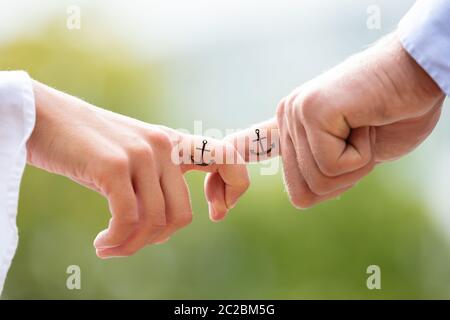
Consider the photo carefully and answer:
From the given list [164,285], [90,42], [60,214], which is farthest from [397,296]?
[90,42]

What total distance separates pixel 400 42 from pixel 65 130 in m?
0.50

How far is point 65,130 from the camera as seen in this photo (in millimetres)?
928

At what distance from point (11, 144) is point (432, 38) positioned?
1.92 ft

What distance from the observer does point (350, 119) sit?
107 cm

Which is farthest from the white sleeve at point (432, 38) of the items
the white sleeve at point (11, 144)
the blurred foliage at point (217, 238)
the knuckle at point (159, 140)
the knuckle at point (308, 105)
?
the blurred foliage at point (217, 238)

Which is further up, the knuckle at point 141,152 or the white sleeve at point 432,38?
the white sleeve at point 432,38

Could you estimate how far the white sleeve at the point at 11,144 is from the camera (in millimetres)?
799

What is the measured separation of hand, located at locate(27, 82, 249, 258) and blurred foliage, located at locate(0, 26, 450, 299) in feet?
13.3

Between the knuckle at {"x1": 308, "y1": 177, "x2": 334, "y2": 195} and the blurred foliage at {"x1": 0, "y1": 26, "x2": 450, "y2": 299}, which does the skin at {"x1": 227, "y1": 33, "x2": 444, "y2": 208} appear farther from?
the blurred foliage at {"x1": 0, "y1": 26, "x2": 450, "y2": 299}

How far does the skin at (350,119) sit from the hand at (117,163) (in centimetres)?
22

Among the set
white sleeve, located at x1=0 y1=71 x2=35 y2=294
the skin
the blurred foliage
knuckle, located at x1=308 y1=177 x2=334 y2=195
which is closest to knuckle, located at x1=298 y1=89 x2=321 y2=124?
the skin

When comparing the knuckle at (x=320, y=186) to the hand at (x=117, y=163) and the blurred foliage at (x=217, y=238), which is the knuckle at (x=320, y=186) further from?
the blurred foliage at (x=217, y=238)

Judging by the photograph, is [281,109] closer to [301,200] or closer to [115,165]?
[301,200]

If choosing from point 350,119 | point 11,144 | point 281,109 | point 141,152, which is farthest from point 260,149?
point 11,144
